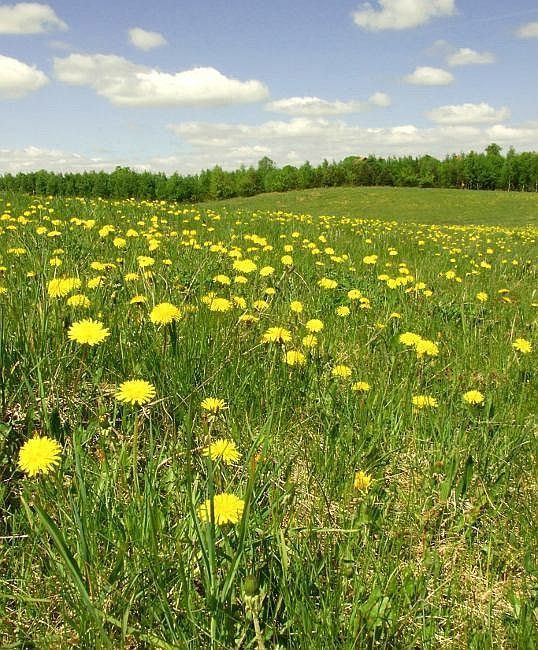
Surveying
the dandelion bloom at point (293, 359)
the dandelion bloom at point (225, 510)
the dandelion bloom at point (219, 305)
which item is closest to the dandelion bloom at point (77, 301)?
the dandelion bloom at point (219, 305)

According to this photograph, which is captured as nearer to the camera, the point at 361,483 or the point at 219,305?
the point at 361,483

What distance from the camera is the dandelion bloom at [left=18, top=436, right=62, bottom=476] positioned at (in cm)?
123

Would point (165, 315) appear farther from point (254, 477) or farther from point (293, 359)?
point (254, 477)

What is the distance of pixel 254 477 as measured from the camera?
0.94 meters

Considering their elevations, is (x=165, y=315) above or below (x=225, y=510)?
above

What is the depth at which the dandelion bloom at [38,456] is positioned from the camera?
123cm

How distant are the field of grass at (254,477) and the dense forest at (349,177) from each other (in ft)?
223

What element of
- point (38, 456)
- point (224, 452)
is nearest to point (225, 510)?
point (224, 452)

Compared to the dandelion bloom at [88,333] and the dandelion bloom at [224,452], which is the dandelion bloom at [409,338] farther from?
the dandelion bloom at [88,333]

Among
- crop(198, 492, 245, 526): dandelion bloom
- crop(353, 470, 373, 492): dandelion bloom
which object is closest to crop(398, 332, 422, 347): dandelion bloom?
crop(353, 470, 373, 492): dandelion bloom

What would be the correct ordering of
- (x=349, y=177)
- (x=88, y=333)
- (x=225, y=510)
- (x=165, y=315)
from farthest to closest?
1. (x=349, y=177)
2. (x=165, y=315)
3. (x=88, y=333)
4. (x=225, y=510)

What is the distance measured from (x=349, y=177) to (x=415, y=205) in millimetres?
36299

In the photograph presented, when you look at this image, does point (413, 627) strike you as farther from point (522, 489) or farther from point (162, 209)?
point (162, 209)

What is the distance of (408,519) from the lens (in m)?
1.56
